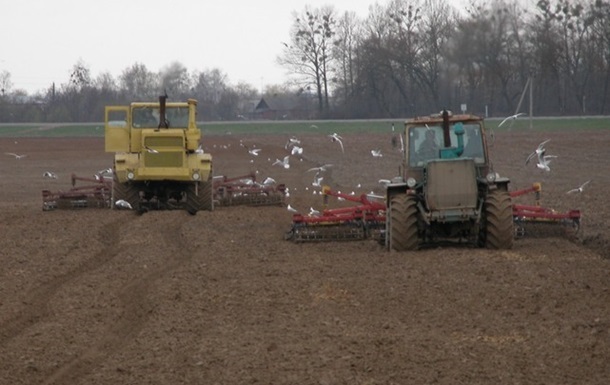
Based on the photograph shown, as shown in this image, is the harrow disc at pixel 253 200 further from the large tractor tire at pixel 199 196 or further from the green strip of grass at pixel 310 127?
the green strip of grass at pixel 310 127

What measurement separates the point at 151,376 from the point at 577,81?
68527mm

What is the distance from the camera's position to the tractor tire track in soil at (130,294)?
8.92 metres

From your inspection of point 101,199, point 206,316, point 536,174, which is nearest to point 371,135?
point 536,174

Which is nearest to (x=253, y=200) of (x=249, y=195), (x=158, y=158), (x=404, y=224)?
(x=249, y=195)

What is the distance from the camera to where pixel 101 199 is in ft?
80.2

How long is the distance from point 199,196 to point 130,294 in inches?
419

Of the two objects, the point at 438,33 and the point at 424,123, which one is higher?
the point at 438,33

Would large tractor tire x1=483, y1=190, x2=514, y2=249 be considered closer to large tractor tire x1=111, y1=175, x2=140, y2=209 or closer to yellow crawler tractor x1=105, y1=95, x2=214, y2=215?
yellow crawler tractor x1=105, y1=95, x2=214, y2=215

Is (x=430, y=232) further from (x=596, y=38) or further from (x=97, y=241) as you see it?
(x=596, y=38)

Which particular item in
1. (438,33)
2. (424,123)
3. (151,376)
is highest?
(438,33)

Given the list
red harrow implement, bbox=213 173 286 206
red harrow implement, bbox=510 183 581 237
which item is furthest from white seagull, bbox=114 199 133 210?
red harrow implement, bbox=510 183 581 237

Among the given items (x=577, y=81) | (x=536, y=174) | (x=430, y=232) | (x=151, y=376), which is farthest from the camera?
(x=577, y=81)

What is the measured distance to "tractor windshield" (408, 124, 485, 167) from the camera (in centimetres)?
1653

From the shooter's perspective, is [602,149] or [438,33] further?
[438,33]
